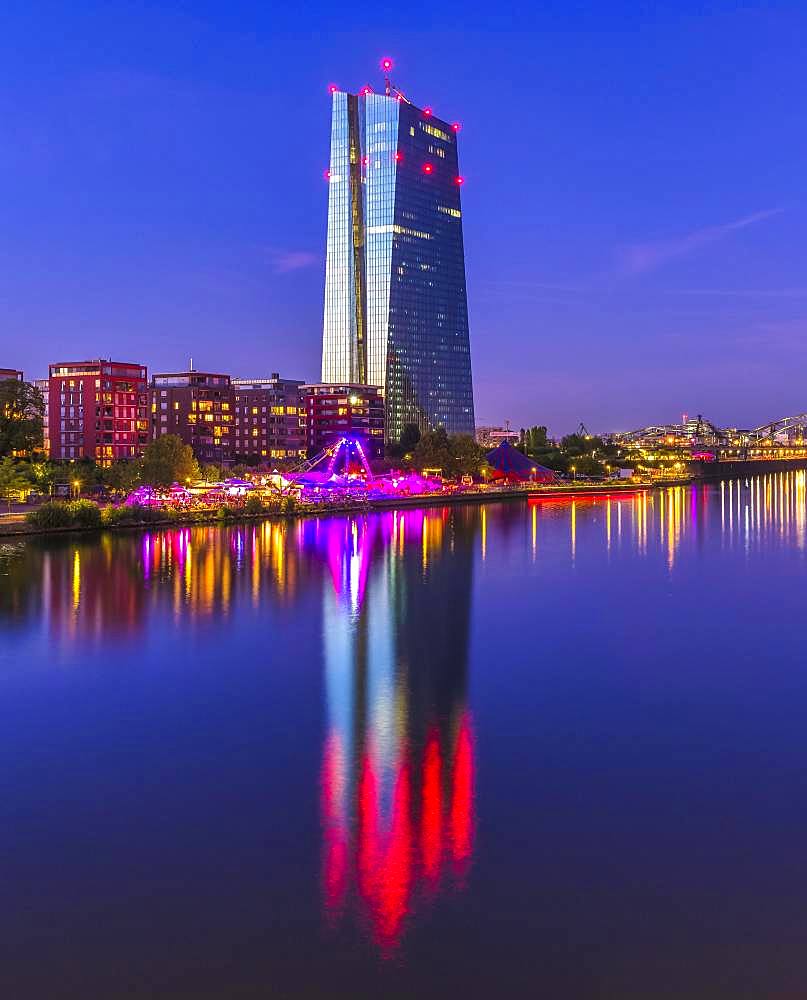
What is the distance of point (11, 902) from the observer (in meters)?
8.31

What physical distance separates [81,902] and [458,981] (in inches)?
135

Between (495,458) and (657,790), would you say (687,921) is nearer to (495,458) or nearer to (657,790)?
(657,790)

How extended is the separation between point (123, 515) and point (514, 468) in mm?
46630

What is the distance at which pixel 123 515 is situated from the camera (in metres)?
39.9

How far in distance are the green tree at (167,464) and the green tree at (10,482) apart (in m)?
6.86

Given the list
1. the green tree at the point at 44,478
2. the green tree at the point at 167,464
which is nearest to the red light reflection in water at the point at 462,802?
the green tree at the point at 44,478

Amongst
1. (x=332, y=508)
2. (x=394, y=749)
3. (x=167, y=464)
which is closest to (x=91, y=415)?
(x=167, y=464)

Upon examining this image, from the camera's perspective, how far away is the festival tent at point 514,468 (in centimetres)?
7966

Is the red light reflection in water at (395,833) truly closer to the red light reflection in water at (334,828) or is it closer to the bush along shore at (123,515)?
the red light reflection in water at (334,828)

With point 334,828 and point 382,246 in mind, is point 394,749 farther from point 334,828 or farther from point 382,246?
point 382,246

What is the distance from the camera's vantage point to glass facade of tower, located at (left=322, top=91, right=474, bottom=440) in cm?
10162

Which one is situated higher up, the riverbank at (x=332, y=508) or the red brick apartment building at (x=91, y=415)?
the red brick apartment building at (x=91, y=415)

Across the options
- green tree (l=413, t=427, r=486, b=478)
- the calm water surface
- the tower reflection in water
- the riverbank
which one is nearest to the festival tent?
the riverbank

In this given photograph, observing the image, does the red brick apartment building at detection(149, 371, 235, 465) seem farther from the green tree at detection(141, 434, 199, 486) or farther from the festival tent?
the green tree at detection(141, 434, 199, 486)
